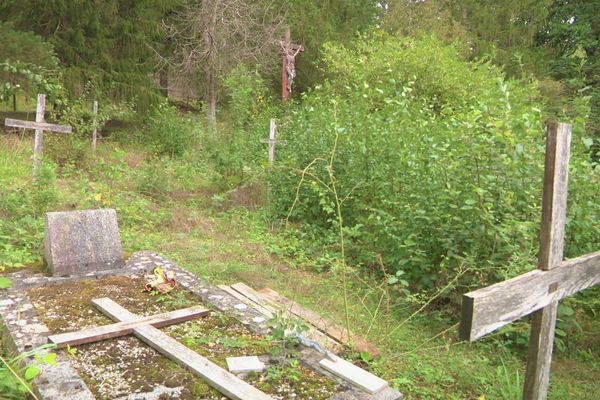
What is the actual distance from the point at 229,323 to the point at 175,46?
1482cm

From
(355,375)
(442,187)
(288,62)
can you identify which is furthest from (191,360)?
(288,62)

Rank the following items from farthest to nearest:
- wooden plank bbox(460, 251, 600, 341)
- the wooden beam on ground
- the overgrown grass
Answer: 1. the overgrown grass
2. the wooden beam on ground
3. wooden plank bbox(460, 251, 600, 341)

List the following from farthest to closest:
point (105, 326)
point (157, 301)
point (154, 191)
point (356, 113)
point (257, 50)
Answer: point (257, 50)
point (154, 191)
point (356, 113)
point (157, 301)
point (105, 326)

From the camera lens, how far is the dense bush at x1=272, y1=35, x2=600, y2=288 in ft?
15.1

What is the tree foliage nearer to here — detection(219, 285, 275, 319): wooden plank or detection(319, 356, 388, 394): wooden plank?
detection(219, 285, 275, 319): wooden plank

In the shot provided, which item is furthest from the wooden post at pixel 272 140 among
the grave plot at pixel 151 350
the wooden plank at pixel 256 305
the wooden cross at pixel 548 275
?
the wooden cross at pixel 548 275

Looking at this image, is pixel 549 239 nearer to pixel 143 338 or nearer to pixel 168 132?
pixel 143 338

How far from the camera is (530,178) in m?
4.78

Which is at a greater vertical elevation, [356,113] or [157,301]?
[356,113]

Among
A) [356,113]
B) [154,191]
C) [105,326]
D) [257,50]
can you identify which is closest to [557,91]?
[257,50]

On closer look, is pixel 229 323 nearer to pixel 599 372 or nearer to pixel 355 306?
pixel 355 306

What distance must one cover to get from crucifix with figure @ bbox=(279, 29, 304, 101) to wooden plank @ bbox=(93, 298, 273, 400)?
15.5 metres

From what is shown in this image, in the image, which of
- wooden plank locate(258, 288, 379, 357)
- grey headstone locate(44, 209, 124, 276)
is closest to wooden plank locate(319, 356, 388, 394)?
wooden plank locate(258, 288, 379, 357)

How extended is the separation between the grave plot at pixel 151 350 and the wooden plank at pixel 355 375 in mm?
91
